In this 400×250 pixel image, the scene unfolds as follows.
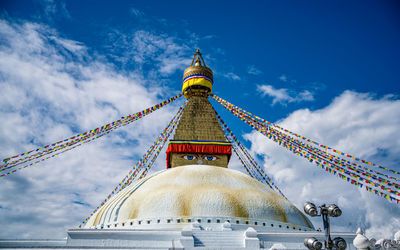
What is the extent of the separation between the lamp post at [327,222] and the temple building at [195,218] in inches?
102

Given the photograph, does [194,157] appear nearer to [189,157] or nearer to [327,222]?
[189,157]

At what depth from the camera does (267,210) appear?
39.2 ft

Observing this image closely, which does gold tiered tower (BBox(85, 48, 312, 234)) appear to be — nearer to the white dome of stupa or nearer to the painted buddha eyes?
the white dome of stupa

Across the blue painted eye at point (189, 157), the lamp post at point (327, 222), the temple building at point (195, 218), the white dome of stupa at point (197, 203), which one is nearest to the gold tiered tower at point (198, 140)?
the blue painted eye at point (189, 157)

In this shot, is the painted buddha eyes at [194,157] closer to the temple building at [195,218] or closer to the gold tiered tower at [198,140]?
the gold tiered tower at [198,140]

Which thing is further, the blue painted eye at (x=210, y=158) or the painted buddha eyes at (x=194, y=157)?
the blue painted eye at (x=210, y=158)

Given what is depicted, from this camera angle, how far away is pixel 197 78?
21.3 meters

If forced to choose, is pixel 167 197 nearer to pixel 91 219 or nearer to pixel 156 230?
pixel 156 230

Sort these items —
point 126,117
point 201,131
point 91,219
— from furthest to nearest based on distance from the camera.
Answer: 1. point 201,131
2. point 126,117
3. point 91,219

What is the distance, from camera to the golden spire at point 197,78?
839 inches

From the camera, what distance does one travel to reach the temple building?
9.83m

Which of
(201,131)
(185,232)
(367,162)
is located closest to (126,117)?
(201,131)

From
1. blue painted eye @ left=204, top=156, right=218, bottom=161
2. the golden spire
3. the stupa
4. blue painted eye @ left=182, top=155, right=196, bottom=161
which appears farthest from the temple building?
the golden spire

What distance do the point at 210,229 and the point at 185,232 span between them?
1.39 meters
